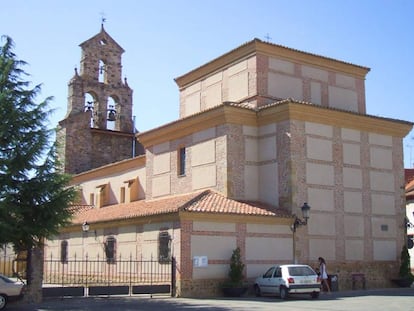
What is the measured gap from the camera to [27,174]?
2138 centimetres

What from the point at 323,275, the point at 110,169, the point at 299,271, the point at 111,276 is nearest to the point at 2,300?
the point at 299,271

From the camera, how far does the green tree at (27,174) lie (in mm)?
20828

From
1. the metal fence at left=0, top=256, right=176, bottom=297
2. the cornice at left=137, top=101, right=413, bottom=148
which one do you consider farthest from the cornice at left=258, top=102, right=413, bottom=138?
the metal fence at left=0, top=256, right=176, bottom=297

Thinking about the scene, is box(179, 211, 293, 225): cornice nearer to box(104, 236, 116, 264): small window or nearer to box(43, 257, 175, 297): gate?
box(43, 257, 175, 297): gate

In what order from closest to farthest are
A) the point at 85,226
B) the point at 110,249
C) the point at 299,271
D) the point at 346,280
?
the point at 299,271 < the point at 346,280 < the point at 110,249 < the point at 85,226

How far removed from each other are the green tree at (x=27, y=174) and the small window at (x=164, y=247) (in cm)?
532

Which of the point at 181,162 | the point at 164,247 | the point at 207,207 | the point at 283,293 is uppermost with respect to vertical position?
the point at 181,162

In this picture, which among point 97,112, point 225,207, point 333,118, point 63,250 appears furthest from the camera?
point 97,112

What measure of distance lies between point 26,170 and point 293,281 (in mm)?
10911

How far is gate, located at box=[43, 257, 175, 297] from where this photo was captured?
23703 mm

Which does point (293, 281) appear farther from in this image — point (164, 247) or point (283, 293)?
point (164, 247)

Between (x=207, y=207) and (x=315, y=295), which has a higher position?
(x=207, y=207)

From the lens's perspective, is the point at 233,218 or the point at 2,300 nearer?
the point at 2,300

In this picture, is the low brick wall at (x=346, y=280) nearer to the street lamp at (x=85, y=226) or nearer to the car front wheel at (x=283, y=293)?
the car front wheel at (x=283, y=293)
